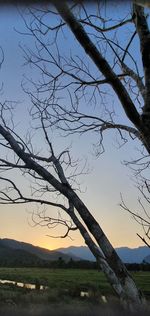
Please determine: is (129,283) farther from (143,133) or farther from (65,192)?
(143,133)

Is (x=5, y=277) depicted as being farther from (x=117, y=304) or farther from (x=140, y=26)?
(x=117, y=304)

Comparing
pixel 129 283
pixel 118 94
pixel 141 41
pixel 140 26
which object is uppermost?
pixel 140 26

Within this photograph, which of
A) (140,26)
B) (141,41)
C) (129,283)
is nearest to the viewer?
(141,41)

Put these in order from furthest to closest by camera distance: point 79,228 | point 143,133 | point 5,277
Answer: point 5,277, point 79,228, point 143,133

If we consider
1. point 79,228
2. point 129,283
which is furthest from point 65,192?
point 129,283

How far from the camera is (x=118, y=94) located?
406cm

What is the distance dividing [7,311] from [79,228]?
607cm

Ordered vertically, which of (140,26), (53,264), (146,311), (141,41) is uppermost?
(53,264)

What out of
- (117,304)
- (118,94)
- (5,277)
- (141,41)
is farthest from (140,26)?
(5,277)

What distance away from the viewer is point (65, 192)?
6.18 m

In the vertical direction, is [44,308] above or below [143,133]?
below

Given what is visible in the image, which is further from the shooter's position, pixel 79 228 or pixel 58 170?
pixel 58 170

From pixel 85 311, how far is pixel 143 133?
126 inches

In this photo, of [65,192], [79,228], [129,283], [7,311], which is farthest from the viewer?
[79,228]
